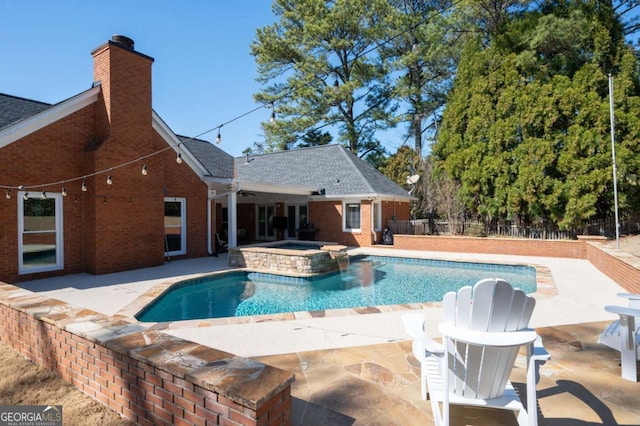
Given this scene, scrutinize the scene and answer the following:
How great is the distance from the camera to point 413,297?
8.90 metres

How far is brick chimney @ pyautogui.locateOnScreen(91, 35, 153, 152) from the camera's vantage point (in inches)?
400

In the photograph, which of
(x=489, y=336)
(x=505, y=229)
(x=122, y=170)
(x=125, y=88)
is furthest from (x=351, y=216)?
(x=489, y=336)

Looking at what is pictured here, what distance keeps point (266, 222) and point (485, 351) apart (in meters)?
19.1

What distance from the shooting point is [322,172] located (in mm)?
20000

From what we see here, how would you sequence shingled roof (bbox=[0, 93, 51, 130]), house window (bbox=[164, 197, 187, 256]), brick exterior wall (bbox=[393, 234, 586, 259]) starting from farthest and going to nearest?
brick exterior wall (bbox=[393, 234, 586, 259]) < house window (bbox=[164, 197, 187, 256]) < shingled roof (bbox=[0, 93, 51, 130])

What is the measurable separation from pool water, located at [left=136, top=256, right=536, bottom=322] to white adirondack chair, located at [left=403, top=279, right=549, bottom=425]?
18.1 feet

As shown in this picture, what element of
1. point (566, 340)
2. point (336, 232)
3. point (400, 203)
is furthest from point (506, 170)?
point (566, 340)

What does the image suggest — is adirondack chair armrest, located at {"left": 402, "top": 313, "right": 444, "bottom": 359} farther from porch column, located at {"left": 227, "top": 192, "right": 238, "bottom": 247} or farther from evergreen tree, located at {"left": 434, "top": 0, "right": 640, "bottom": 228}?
evergreen tree, located at {"left": 434, "top": 0, "right": 640, "bottom": 228}

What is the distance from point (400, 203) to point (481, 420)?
18177mm

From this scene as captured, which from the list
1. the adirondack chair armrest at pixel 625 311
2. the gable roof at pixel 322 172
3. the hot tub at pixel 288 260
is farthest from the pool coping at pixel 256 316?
the gable roof at pixel 322 172

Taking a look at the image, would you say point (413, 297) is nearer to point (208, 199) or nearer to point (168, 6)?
point (208, 199)

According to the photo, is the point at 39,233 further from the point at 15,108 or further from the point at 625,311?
the point at 625,311

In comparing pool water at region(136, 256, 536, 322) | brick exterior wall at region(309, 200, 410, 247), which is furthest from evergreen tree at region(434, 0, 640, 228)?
pool water at region(136, 256, 536, 322)

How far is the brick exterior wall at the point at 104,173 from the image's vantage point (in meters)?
8.99
